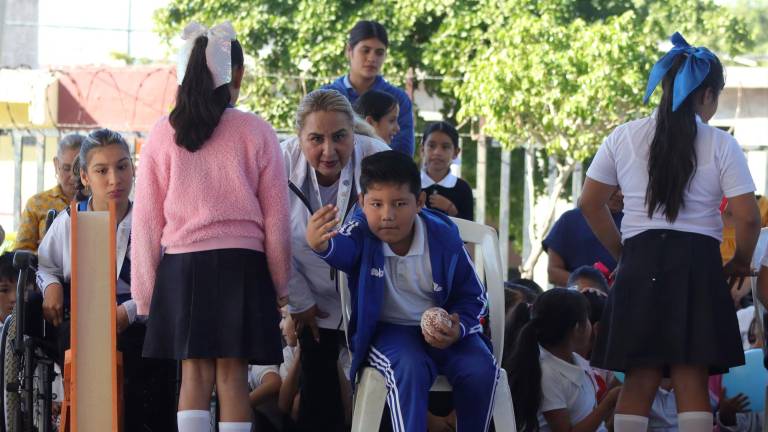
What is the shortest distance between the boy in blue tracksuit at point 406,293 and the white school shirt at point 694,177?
617 millimetres

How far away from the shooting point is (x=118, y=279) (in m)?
4.58

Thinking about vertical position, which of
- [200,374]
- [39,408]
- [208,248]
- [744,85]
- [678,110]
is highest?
[744,85]

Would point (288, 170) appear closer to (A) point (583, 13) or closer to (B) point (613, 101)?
(B) point (613, 101)

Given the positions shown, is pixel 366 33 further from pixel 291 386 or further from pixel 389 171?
pixel 389 171

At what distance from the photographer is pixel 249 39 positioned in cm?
1443

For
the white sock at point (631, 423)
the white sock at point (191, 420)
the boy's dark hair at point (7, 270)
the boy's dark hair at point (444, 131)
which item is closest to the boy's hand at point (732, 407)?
the white sock at point (631, 423)

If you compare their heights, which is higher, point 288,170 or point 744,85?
point 744,85

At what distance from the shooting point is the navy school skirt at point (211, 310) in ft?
12.5

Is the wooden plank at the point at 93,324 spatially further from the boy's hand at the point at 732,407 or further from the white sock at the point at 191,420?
the boy's hand at the point at 732,407

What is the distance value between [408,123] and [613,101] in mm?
6832

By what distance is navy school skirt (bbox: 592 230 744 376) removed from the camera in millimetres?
3943

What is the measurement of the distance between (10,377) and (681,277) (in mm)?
2564

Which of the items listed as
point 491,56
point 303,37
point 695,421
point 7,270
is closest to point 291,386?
point 7,270

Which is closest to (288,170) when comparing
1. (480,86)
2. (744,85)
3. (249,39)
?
(480,86)
